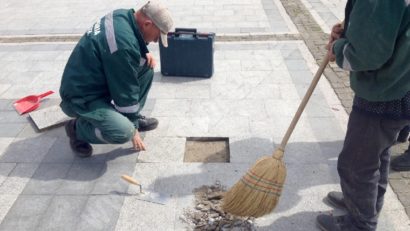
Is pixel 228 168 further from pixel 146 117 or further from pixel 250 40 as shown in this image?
pixel 250 40

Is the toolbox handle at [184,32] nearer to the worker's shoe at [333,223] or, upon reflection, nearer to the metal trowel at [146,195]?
the metal trowel at [146,195]

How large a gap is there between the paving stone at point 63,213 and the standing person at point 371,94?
196 cm

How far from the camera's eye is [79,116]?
3.64 metres

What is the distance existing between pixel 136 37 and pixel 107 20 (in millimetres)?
307

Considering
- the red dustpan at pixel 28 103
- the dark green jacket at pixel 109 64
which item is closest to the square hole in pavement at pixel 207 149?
the dark green jacket at pixel 109 64

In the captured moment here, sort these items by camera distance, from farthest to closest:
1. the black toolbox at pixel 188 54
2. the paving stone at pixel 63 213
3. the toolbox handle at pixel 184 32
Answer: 1. the toolbox handle at pixel 184 32
2. the black toolbox at pixel 188 54
3. the paving stone at pixel 63 213

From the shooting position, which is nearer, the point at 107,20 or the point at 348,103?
the point at 107,20

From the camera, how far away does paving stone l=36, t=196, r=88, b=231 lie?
3039 millimetres

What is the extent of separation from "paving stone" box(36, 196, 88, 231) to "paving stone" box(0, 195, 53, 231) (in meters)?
0.05

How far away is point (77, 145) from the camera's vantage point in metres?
3.77

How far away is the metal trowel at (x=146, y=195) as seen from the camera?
10.7 ft

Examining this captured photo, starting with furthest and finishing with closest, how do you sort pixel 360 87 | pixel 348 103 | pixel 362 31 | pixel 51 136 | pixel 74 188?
pixel 348 103, pixel 51 136, pixel 74 188, pixel 360 87, pixel 362 31

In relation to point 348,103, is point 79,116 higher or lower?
higher

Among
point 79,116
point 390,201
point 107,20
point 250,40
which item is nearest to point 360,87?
point 390,201
